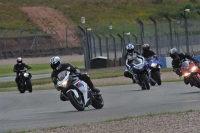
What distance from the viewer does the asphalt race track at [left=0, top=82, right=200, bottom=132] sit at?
1466 centimetres

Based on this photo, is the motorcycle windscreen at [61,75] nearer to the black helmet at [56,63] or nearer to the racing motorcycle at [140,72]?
the black helmet at [56,63]

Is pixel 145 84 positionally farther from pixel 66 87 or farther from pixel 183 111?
pixel 183 111

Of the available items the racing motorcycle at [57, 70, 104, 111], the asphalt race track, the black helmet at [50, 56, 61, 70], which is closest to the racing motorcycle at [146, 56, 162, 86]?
the asphalt race track

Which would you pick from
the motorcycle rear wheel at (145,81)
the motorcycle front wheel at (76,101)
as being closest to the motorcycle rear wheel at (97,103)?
the motorcycle front wheel at (76,101)

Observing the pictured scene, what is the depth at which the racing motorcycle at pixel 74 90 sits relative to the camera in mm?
16625

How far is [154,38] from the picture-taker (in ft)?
138

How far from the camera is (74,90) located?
1666cm

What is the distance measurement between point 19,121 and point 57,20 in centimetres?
7094

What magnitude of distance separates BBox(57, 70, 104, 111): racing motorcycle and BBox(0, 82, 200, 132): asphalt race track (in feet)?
0.75

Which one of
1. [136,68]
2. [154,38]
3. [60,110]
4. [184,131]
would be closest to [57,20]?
[154,38]

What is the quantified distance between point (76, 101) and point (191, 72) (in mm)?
4436

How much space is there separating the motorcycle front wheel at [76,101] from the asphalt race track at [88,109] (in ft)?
0.52

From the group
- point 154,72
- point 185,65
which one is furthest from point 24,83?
point 185,65

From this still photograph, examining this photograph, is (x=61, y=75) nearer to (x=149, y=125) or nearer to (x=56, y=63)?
→ (x=56, y=63)
